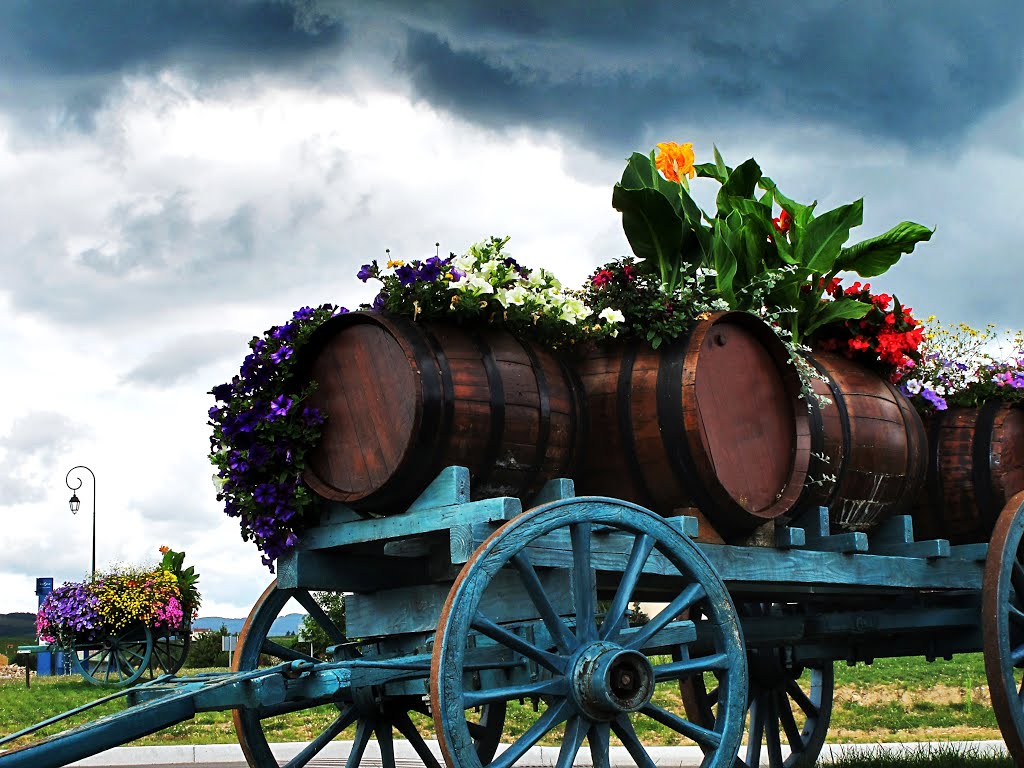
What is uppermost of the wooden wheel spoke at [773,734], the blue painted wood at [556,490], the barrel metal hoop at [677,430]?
the barrel metal hoop at [677,430]

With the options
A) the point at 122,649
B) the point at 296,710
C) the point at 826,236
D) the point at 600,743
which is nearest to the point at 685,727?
the point at 600,743

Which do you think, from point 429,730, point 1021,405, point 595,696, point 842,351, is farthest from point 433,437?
point 429,730

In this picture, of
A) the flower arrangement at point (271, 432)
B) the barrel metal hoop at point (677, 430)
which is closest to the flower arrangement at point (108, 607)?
the flower arrangement at point (271, 432)

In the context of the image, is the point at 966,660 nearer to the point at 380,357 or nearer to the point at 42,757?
the point at 380,357

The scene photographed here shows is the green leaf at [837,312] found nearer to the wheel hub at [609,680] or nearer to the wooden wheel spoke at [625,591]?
the wooden wheel spoke at [625,591]

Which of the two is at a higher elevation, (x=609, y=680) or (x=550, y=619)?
(x=550, y=619)

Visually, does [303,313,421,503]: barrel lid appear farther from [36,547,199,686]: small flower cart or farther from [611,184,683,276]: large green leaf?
[36,547,199,686]: small flower cart

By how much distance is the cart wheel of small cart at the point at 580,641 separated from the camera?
3830mm

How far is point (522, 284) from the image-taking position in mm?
4844

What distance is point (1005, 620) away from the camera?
571cm

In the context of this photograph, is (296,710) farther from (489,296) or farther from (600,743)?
(489,296)

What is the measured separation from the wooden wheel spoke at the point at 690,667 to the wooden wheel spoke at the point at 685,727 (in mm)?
113

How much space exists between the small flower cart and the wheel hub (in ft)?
33.4

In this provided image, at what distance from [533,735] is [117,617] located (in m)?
10.8
